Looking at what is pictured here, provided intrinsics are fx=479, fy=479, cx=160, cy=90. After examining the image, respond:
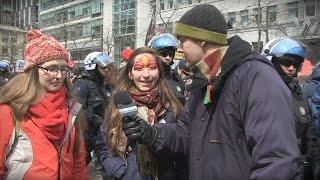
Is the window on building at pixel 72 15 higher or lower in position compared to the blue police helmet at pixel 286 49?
higher

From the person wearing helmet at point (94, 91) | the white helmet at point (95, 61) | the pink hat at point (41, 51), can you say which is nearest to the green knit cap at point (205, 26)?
the pink hat at point (41, 51)

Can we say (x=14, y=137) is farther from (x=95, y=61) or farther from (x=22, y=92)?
(x=95, y=61)

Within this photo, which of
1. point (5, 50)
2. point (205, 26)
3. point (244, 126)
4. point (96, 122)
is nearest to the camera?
point (244, 126)

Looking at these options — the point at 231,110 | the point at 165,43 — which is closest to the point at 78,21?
the point at 165,43

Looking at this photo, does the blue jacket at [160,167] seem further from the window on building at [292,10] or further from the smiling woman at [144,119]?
the window on building at [292,10]

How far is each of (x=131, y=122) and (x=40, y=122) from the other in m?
0.76

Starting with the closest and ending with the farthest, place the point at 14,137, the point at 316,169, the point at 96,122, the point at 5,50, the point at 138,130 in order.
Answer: the point at 138,130 → the point at 14,137 → the point at 316,169 → the point at 96,122 → the point at 5,50

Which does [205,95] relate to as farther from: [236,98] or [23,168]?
[23,168]

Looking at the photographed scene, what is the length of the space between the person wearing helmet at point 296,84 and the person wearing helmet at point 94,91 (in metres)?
2.27

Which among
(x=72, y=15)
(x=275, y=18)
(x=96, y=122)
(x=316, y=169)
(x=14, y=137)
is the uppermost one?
(x=72, y=15)

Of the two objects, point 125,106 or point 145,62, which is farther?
point 145,62

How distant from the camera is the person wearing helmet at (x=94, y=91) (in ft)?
22.1

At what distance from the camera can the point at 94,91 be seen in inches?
277

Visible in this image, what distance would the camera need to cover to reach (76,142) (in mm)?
3764
